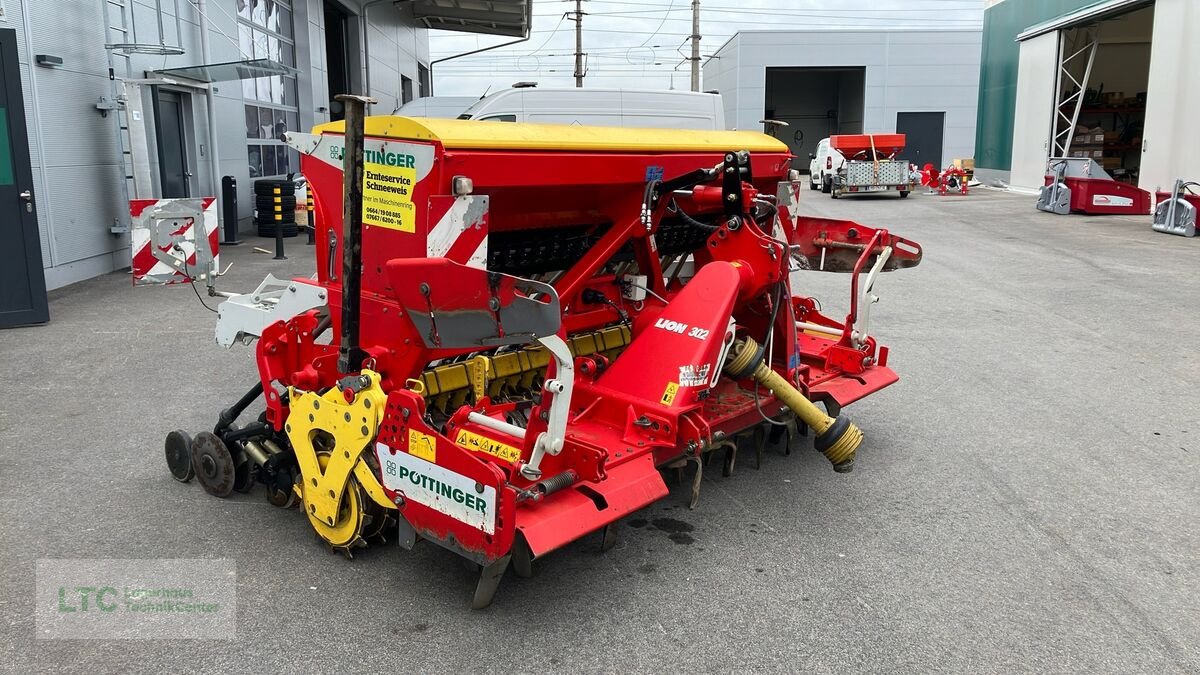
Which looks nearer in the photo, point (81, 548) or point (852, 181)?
point (81, 548)

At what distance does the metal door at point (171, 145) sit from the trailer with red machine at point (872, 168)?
16.6 meters

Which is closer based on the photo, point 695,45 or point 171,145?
point 171,145

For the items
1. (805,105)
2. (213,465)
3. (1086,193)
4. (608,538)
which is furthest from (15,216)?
(805,105)

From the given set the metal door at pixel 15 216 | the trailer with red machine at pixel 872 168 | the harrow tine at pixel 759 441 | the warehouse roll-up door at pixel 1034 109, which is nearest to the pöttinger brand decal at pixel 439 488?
the harrow tine at pixel 759 441

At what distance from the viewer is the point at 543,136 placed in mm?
3633

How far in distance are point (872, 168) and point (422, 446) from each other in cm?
2273

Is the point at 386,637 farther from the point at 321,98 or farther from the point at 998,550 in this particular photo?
the point at 321,98

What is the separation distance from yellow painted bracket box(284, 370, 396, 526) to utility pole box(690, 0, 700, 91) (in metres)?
39.0

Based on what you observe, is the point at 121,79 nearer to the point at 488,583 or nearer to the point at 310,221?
the point at 310,221

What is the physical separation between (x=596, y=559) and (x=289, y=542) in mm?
1299

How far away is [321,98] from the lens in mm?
19172

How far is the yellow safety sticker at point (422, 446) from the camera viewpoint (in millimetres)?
3137

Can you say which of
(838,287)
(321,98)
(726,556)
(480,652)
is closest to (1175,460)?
(726,556)

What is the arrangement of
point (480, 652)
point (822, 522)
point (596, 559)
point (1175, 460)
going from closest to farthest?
point (480, 652) < point (596, 559) < point (822, 522) < point (1175, 460)
